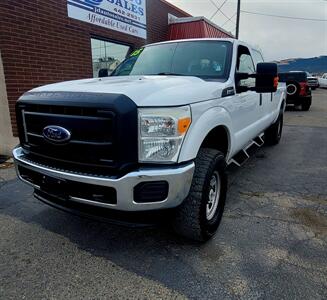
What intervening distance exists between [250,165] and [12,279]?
409 centimetres

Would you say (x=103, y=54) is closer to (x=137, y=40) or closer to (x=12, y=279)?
(x=137, y=40)

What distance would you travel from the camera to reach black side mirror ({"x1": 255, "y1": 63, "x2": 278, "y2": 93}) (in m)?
3.33

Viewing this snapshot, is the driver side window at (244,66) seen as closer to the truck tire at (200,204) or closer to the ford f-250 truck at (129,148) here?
the ford f-250 truck at (129,148)

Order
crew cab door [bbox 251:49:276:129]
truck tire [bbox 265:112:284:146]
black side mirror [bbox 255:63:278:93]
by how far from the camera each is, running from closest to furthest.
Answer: black side mirror [bbox 255:63:278:93] → crew cab door [bbox 251:49:276:129] → truck tire [bbox 265:112:284:146]

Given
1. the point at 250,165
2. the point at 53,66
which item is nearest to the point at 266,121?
the point at 250,165

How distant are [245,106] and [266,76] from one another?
25.9 inches

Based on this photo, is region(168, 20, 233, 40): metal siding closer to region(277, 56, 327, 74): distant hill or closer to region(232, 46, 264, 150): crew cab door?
region(232, 46, 264, 150): crew cab door

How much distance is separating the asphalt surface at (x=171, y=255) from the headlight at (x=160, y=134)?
947mm

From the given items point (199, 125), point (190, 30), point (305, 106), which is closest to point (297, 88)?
point (305, 106)

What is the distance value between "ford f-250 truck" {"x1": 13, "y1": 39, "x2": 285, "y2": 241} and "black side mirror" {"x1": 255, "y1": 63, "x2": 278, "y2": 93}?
0.16ft

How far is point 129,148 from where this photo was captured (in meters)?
2.29

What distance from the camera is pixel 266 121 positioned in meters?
5.42

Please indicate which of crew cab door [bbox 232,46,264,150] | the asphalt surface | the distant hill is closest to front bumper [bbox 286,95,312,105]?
crew cab door [bbox 232,46,264,150]

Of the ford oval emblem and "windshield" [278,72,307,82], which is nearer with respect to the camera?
the ford oval emblem
